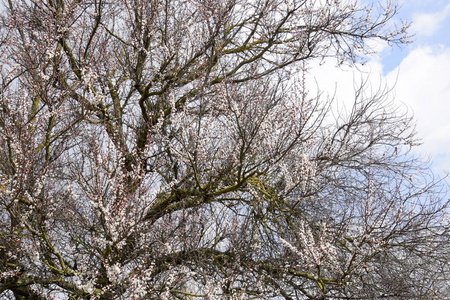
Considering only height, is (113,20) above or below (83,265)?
above

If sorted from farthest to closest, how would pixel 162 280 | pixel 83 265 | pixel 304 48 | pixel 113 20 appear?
pixel 113 20 → pixel 304 48 → pixel 162 280 → pixel 83 265

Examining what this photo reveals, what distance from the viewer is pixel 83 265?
5562 mm

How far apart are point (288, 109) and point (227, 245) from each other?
8.47 feet

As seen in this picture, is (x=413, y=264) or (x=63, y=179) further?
(x=63, y=179)

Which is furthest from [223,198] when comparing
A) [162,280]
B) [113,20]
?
[113,20]

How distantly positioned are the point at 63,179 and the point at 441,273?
6351mm

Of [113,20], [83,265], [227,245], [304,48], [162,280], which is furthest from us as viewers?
[113,20]

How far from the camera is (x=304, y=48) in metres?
8.09

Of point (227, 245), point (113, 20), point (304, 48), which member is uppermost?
point (113, 20)

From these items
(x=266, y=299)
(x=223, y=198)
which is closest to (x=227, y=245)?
(x=223, y=198)

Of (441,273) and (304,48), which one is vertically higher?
(304,48)

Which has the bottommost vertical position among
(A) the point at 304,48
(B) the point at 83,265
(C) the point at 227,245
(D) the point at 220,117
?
(B) the point at 83,265

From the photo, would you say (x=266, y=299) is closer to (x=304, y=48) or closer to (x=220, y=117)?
(x=220, y=117)

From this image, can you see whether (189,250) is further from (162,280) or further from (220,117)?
(220,117)
